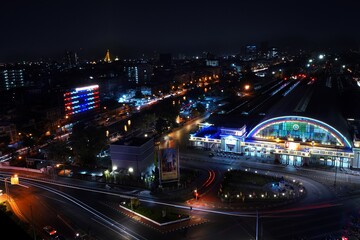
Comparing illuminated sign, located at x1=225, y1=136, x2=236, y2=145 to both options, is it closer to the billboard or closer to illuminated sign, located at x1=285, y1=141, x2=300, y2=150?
illuminated sign, located at x1=285, y1=141, x2=300, y2=150

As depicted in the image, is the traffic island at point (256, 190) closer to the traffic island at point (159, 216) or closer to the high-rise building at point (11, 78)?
the traffic island at point (159, 216)

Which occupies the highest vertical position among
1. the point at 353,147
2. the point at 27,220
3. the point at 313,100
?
the point at 313,100

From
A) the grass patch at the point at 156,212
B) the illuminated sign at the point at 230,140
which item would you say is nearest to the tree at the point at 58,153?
the grass patch at the point at 156,212

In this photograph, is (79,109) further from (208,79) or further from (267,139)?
(208,79)

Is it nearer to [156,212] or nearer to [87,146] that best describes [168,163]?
[156,212]

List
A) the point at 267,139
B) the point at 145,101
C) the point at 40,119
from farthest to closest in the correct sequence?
the point at 145,101
the point at 40,119
the point at 267,139

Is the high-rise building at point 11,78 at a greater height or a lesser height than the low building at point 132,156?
greater

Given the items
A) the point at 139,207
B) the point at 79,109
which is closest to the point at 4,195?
the point at 139,207
